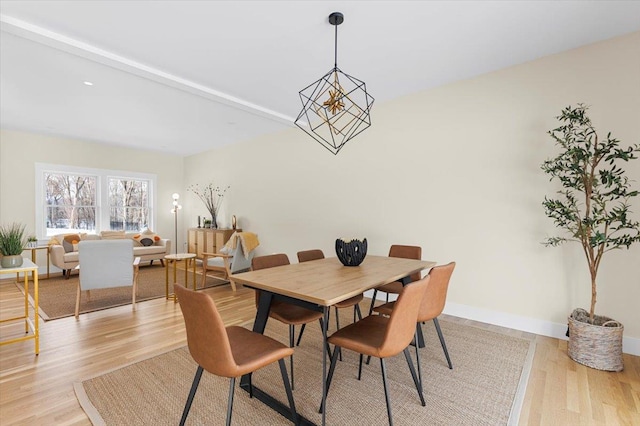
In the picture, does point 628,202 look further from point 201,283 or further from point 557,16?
point 201,283

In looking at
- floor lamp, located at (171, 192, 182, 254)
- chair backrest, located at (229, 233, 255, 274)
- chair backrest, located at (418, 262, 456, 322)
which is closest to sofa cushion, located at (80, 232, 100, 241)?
floor lamp, located at (171, 192, 182, 254)

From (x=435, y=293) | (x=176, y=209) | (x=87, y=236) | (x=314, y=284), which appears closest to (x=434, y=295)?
(x=435, y=293)

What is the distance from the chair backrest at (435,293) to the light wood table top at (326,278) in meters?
0.22

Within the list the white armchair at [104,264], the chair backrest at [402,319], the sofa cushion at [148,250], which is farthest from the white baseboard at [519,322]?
the sofa cushion at [148,250]

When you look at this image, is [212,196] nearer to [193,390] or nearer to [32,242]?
[32,242]

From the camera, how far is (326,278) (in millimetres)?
2020

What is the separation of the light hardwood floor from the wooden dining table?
3.61 ft

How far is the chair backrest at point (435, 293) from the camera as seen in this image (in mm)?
1995

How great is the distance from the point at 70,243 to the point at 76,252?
21 centimetres

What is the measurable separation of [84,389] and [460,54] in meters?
4.11

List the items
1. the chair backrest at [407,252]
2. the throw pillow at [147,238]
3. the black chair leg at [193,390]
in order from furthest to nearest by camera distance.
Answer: the throw pillow at [147,238] → the chair backrest at [407,252] → the black chair leg at [193,390]

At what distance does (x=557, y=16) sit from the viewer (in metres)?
2.35

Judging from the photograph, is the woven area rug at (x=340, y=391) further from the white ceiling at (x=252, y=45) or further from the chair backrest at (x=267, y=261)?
the white ceiling at (x=252, y=45)

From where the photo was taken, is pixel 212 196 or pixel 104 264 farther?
pixel 212 196
